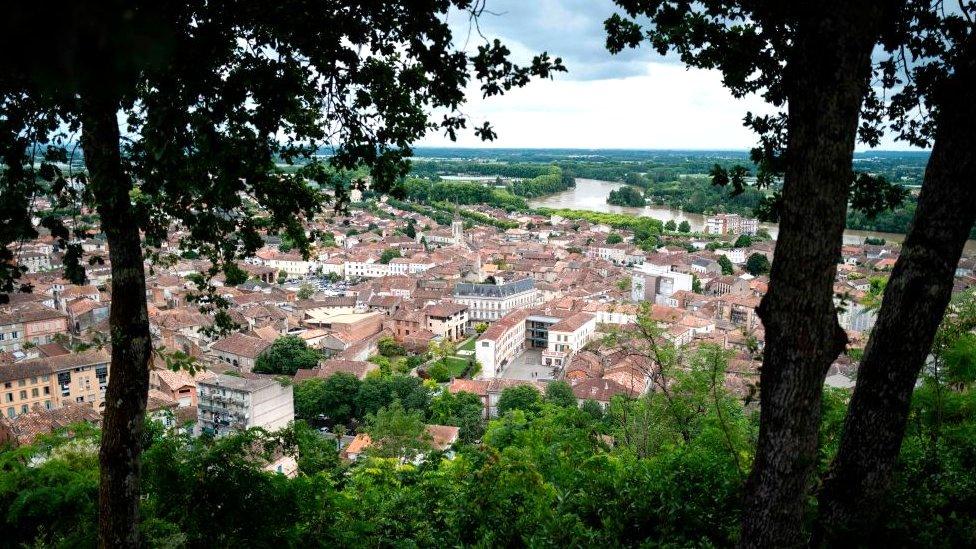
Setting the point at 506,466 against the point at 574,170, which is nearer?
the point at 506,466

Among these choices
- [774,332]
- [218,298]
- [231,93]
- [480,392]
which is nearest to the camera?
[774,332]

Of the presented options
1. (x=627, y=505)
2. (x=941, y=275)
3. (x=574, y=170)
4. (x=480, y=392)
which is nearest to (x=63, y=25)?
(x=941, y=275)

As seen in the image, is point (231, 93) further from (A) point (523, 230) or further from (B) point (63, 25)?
(A) point (523, 230)

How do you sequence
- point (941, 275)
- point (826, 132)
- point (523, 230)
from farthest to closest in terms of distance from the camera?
point (523, 230) → point (941, 275) → point (826, 132)

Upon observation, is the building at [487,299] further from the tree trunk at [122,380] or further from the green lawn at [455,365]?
the tree trunk at [122,380]

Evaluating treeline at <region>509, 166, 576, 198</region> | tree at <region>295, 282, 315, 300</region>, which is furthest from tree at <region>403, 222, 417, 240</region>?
treeline at <region>509, 166, 576, 198</region>

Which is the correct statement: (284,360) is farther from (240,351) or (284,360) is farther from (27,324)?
(27,324)

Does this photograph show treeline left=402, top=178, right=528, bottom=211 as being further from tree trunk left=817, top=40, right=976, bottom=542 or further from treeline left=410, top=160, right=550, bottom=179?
tree trunk left=817, top=40, right=976, bottom=542
